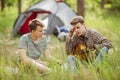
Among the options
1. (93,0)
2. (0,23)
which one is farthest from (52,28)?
(93,0)

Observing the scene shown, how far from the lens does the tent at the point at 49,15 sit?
425 inches

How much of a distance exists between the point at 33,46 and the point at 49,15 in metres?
5.70

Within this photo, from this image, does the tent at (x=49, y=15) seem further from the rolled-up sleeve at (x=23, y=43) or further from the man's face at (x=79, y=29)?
the man's face at (x=79, y=29)

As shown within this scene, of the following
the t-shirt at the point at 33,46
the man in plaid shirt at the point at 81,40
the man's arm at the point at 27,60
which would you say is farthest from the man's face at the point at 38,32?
the man in plaid shirt at the point at 81,40

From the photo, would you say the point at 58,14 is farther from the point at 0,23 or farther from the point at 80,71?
the point at 80,71

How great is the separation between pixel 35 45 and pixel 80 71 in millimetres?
1964

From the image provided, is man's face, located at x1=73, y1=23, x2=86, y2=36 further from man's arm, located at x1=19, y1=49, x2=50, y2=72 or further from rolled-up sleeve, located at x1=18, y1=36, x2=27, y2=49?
rolled-up sleeve, located at x1=18, y1=36, x2=27, y2=49

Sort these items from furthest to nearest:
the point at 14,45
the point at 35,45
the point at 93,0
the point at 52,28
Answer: the point at 93,0, the point at 52,28, the point at 14,45, the point at 35,45

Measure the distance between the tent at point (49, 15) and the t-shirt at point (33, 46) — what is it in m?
5.36

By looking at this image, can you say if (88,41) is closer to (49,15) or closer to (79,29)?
(79,29)

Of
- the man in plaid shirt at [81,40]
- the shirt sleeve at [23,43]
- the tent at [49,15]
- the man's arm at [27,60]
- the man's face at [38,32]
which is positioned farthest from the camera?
the tent at [49,15]

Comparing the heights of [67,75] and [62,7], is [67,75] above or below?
below

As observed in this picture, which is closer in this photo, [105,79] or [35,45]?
[105,79]

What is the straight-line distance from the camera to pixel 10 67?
13.0ft
